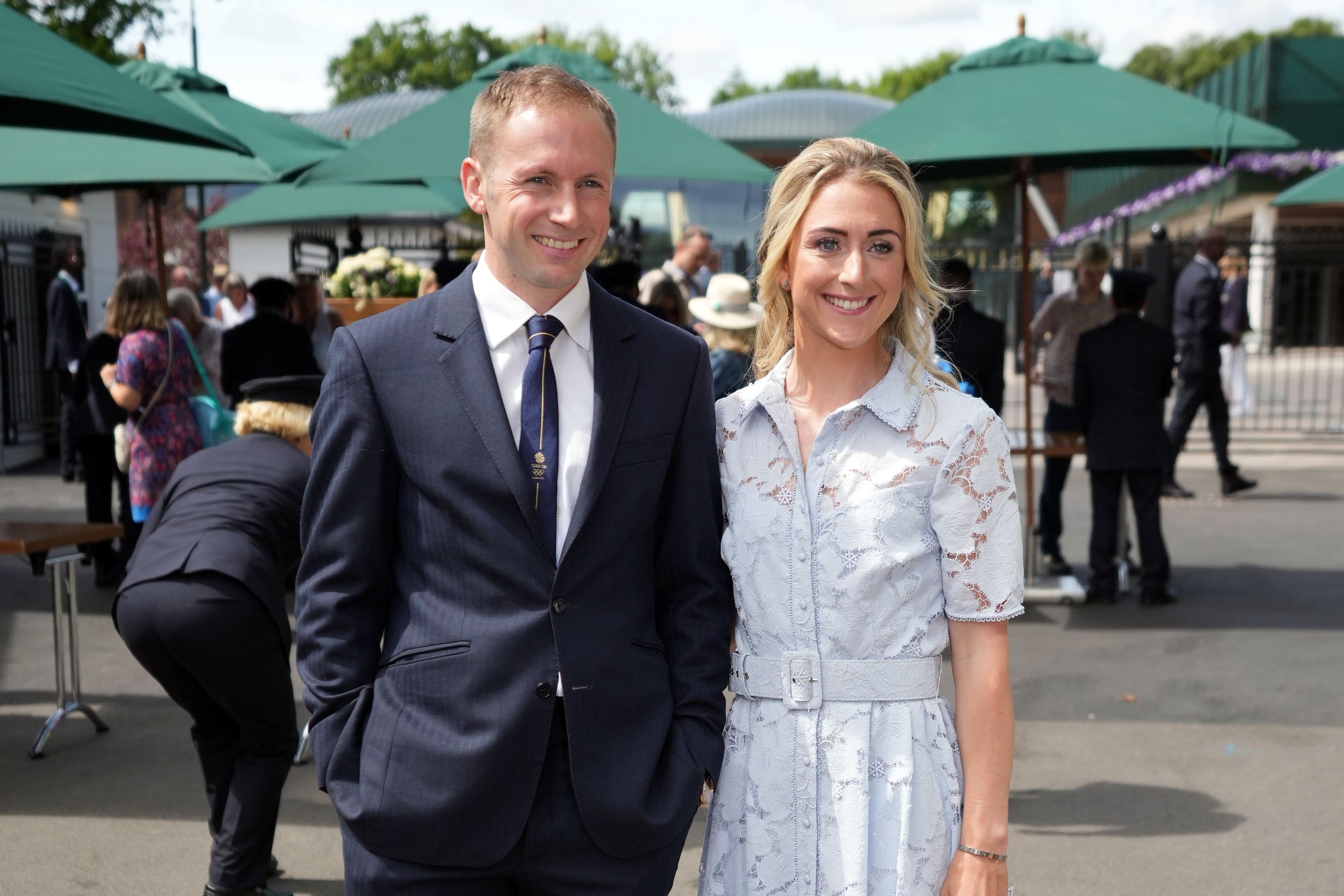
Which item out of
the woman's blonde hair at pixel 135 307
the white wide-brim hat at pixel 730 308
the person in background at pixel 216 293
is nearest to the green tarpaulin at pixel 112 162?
the woman's blonde hair at pixel 135 307

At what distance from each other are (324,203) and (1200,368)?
301 inches

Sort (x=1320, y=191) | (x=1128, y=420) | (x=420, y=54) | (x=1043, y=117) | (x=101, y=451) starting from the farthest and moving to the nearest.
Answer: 1. (x=420, y=54)
2. (x=1320, y=191)
3. (x=101, y=451)
4. (x=1128, y=420)
5. (x=1043, y=117)

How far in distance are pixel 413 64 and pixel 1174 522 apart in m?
50.0

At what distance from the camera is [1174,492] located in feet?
38.8

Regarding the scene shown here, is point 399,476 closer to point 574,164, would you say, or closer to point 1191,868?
point 574,164

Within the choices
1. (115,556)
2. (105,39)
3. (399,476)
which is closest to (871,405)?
(399,476)

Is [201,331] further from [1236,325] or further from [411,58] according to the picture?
[411,58]

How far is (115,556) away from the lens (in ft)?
28.6

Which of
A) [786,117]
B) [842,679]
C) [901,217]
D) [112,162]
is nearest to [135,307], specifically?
[112,162]

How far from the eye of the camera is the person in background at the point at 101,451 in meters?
7.96

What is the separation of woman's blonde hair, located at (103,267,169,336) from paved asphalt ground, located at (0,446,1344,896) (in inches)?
69.7

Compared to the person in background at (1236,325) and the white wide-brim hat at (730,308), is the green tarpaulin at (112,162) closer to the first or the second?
the white wide-brim hat at (730,308)

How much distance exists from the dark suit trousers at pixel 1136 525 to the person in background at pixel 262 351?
16.4ft

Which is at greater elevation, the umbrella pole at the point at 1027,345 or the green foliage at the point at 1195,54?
the green foliage at the point at 1195,54
